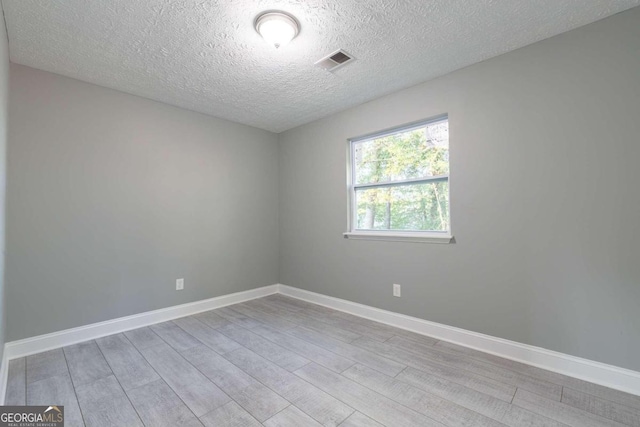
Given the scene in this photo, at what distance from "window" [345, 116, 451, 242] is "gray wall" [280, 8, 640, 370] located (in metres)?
0.14

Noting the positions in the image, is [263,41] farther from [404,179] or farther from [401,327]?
[401,327]

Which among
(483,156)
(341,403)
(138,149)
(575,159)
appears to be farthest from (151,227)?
(575,159)

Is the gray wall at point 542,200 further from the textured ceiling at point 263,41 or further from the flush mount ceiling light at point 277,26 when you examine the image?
the flush mount ceiling light at point 277,26

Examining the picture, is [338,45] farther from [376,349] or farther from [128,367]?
[128,367]

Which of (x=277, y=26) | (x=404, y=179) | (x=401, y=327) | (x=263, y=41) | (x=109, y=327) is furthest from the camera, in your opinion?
(x=404, y=179)

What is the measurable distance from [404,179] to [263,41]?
1.87m

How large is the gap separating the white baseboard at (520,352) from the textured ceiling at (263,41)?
2384mm

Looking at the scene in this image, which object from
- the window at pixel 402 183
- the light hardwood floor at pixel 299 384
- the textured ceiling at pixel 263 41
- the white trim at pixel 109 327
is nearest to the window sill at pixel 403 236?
the window at pixel 402 183

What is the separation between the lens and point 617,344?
6.25ft

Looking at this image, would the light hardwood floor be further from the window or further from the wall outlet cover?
the window

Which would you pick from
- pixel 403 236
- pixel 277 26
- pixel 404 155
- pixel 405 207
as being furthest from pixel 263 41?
pixel 403 236

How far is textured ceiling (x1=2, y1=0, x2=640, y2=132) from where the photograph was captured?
1844 mm

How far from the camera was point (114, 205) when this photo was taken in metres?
2.92

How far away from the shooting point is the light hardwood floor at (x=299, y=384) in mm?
1646
